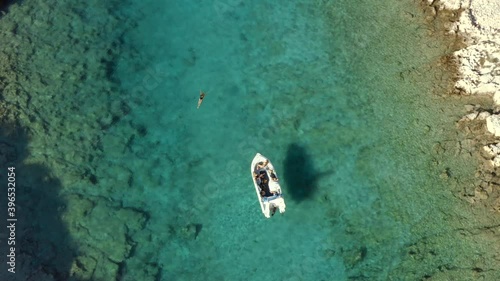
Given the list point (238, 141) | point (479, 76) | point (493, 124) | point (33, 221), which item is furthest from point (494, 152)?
point (33, 221)

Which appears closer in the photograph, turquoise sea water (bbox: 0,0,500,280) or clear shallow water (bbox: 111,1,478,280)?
turquoise sea water (bbox: 0,0,500,280)

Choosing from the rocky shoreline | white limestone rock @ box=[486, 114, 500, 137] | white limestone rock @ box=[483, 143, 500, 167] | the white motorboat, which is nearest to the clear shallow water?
the white motorboat

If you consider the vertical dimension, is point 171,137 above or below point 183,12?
below

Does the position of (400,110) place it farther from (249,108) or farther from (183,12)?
(183,12)

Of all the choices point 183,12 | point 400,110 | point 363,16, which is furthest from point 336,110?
point 183,12

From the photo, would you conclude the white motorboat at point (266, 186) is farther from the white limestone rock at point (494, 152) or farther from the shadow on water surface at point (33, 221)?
the white limestone rock at point (494, 152)

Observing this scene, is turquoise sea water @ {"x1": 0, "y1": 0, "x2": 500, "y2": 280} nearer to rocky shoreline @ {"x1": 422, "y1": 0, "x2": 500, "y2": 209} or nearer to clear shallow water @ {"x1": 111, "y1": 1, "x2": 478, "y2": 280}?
clear shallow water @ {"x1": 111, "y1": 1, "x2": 478, "y2": 280}
